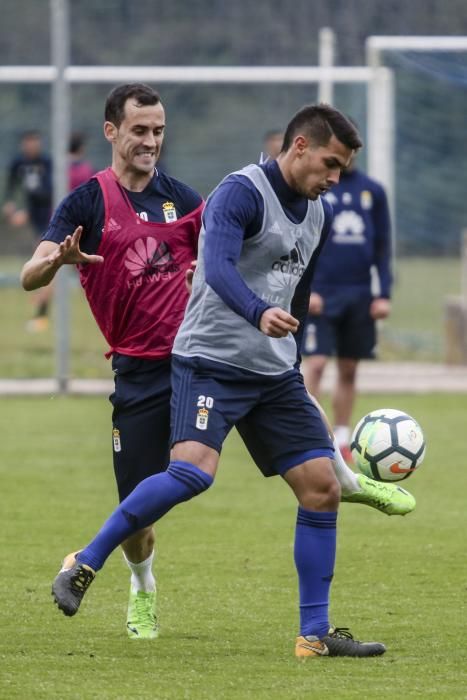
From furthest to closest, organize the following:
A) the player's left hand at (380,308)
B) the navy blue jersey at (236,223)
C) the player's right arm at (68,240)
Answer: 1. the player's left hand at (380,308)
2. the player's right arm at (68,240)
3. the navy blue jersey at (236,223)

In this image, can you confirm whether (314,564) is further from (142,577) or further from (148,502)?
(142,577)

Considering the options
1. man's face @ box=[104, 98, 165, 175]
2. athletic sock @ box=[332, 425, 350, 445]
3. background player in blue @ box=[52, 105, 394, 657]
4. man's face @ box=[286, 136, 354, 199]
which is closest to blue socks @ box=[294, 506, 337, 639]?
background player in blue @ box=[52, 105, 394, 657]

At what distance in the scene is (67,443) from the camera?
40.5 ft

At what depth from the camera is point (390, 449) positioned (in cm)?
662

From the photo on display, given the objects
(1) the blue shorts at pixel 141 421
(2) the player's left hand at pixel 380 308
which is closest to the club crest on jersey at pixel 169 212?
(1) the blue shorts at pixel 141 421

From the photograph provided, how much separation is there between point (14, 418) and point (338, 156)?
8.47 m

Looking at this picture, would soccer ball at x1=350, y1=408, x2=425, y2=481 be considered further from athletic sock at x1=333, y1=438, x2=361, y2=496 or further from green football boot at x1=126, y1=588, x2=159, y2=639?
green football boot at x1=126, y1=588, x2=159, y2=639

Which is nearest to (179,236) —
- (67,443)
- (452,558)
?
(452,558)

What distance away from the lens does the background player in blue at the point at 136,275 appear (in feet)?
20.4

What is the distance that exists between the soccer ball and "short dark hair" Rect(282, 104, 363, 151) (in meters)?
1.41

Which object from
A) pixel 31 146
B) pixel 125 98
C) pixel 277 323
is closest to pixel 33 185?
pixel 31 146

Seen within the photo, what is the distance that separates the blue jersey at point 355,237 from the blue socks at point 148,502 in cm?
573

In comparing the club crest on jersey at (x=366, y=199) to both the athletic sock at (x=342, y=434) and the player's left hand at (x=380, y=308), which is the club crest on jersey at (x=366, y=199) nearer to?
the player's left hand at (x=380, y=308)

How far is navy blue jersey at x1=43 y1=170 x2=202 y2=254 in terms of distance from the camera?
244 inches
